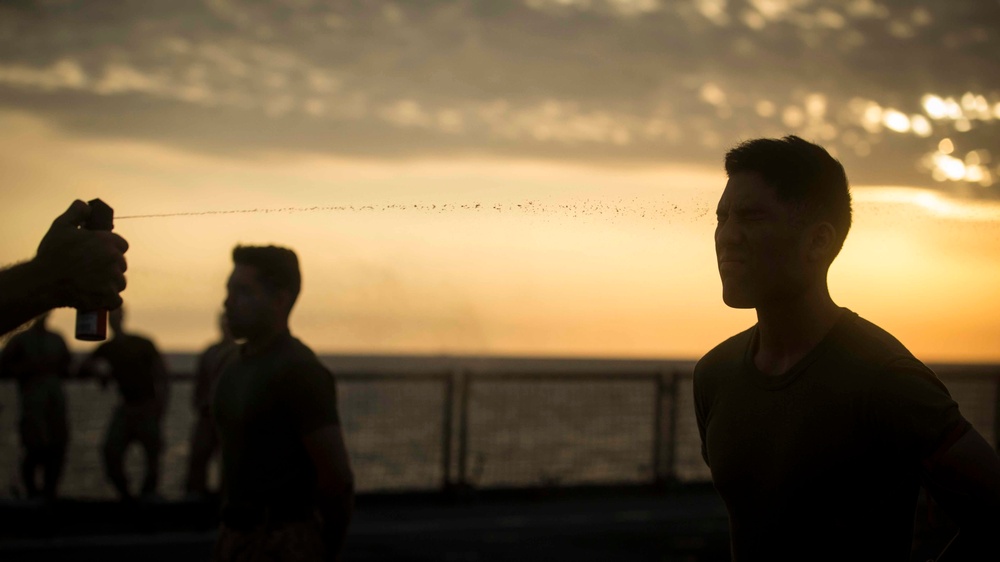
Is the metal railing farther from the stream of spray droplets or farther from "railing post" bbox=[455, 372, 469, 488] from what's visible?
the stream of spray droplets

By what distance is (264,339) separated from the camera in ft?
18.2

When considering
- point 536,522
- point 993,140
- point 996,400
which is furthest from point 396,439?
point 993,140

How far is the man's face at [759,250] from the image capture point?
327cm

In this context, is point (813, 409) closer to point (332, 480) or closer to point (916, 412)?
point (916, 412)

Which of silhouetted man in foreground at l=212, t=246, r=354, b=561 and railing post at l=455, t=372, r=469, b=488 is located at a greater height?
silhouetted man in foreground at l=212, t=246, r=354, b=561

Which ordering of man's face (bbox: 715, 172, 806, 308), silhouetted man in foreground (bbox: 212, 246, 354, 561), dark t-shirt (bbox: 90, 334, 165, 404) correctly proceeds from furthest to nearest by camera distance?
dark t-shirt (bbox: 90, 334, 165, 404) → silhouetted man in foreground (bbox: 212, 246, 354, 561) → man's face (bbox: 715, 172, 806, 308)

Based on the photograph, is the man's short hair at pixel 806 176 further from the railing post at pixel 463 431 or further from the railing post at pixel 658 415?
the railing post at pixel 658 415

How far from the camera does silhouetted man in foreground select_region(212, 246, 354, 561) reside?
16.7ft

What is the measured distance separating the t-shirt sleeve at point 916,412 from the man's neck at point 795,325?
0.30m

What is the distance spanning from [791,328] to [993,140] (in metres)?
1.50

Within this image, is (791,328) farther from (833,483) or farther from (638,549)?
(638,549)

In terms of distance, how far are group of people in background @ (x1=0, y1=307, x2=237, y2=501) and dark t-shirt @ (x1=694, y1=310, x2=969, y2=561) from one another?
1030 centimetres

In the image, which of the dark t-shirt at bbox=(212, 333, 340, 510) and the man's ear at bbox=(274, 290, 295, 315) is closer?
the dark t-shirt at bbox=(212, 333, 340, 510)

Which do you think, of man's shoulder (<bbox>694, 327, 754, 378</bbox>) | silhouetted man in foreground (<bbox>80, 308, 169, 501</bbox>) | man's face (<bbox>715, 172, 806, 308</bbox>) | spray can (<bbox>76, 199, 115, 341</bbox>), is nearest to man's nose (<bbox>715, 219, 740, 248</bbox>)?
man's face (<bbox>715, 172, 806, 308</bbox>)
